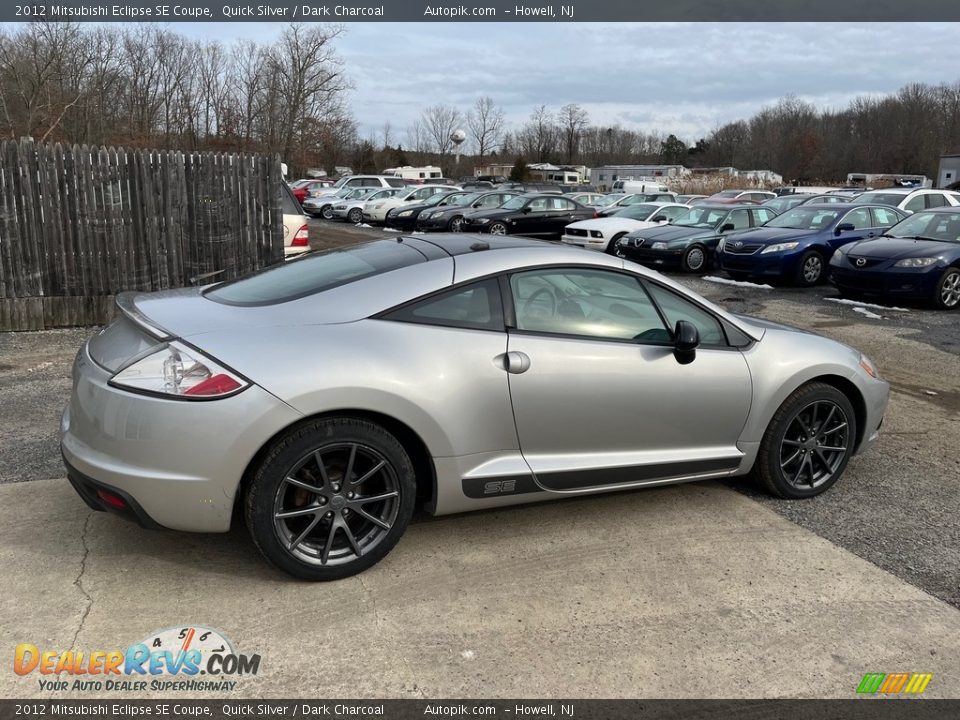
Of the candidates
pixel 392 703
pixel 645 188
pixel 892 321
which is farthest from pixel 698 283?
pixel 645 188

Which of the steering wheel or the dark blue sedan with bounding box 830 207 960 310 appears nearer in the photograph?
the steering wheel

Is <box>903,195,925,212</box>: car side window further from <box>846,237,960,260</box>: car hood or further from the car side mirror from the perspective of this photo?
the car side mirror

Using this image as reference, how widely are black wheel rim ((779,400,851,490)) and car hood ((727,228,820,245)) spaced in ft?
31.5

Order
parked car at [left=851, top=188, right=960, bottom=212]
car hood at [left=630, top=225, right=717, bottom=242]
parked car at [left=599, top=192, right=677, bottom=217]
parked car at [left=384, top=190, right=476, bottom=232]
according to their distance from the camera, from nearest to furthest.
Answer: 1. car hood at [left=630, top=225, right=717, bottom=242]
2. parked car at [left=851, top=188, right=960, bottom=212]
3. parked car at [left=599, top=192, right=677, bottom=217]
4. parked car at [left=384, top=190, right=476, bottom=232]

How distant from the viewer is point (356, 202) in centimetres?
2988

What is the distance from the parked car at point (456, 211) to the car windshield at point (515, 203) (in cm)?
36

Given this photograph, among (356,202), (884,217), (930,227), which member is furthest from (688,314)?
(356,202)

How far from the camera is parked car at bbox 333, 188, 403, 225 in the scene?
29.6 m

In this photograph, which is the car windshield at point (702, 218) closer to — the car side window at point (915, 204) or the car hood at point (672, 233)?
the car hood at point (672, 233)

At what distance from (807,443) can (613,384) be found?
1.45 m

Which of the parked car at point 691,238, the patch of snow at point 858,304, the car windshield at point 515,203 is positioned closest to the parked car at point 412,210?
the car windshield at point 515,203

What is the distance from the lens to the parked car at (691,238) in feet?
49.4

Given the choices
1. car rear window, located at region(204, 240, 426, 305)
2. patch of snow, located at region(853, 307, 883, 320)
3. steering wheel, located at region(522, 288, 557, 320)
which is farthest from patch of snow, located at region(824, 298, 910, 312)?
car rear window, located at region(204, 240, 426, 305)

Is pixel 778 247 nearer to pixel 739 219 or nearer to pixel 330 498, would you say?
pixel 739 219
